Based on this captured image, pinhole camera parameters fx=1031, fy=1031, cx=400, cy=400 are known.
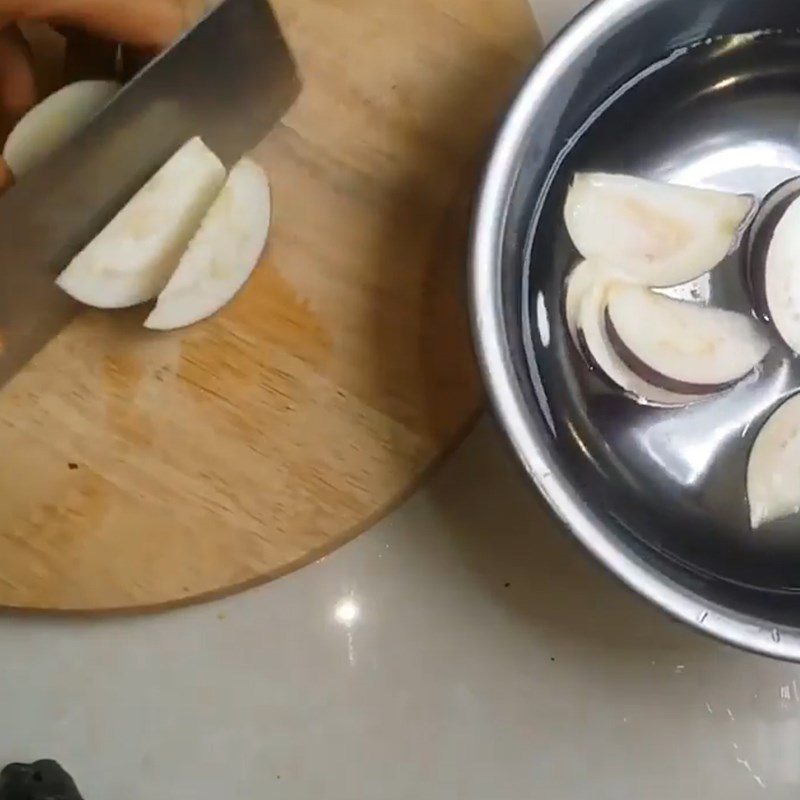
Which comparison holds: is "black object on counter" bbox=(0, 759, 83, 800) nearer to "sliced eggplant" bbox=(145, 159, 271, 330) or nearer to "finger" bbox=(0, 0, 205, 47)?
"sliced eggplant" bbox=(145, 159, 271, 330)

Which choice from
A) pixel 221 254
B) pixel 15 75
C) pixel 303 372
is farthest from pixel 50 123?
pixel 303 372

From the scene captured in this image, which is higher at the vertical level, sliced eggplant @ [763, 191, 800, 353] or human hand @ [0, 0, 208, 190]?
sliced eggplant @ [763, 191, 800, 353]

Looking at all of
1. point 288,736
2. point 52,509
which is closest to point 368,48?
point 52,509

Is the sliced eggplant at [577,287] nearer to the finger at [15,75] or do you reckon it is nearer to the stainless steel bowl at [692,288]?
the stainless steel bowl at [692,288]

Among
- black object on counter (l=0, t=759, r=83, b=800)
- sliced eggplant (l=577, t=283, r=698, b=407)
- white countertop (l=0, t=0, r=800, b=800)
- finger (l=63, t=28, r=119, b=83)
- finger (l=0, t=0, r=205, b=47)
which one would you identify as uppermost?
finger (l=0, t=0, r=205, b=47)

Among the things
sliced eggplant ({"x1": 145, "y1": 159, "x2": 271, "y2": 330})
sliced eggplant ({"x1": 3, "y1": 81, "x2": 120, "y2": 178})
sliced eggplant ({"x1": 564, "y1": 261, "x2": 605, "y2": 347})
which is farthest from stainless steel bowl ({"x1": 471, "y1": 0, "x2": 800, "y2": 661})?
sliced eggplant ({"x1": 3, "y1": 81, "x2": 120, "y2": 178})

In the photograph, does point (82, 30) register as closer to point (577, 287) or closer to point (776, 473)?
point (577, 287)

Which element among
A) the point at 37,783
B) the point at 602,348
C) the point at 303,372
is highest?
the point at 602,348
